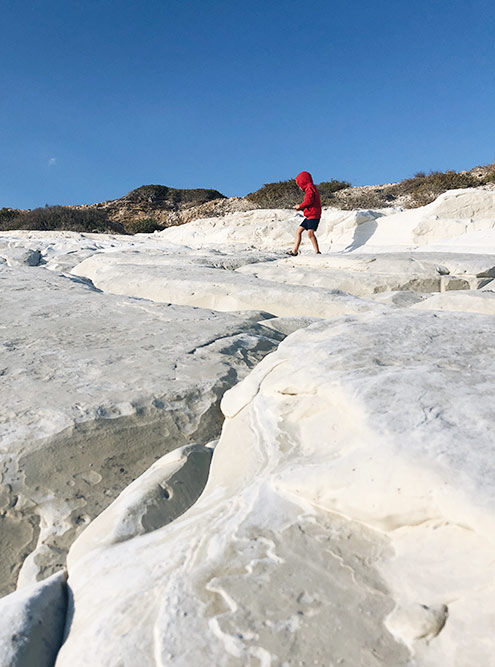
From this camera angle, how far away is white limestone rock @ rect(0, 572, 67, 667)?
1.19 meters

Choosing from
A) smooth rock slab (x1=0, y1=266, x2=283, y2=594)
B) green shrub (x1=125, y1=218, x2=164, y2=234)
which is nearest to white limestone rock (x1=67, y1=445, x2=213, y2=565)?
smooth rock slab (x1=0, y1=266, x2=283, y2=594)

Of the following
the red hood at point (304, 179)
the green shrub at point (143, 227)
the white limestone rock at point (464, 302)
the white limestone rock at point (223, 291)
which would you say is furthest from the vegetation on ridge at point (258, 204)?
the white limestone rock at point (464, 302)

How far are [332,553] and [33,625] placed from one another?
790 millimetres

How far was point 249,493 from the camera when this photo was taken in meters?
1.57

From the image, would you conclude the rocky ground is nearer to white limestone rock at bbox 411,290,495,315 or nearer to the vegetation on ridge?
white limestone rock at bbox 411,290,495,315

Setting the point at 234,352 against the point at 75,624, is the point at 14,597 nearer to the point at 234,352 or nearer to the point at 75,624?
the point at 75,624

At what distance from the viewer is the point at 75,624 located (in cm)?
128

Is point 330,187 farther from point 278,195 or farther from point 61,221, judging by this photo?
point 61,221

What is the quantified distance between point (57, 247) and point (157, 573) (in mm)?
9200

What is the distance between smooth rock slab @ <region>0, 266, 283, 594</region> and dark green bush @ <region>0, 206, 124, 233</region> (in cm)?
1662

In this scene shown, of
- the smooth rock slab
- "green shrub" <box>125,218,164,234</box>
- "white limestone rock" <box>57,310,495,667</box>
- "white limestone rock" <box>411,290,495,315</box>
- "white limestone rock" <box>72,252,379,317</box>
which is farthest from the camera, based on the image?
"green shrub" <box>125,218,164,234</box>

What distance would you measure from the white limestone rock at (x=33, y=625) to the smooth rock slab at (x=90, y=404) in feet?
1.17

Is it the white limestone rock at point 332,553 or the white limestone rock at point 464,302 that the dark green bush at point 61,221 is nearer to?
the white limestone rock at point 464,302

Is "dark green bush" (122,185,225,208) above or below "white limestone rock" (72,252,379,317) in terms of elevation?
above
